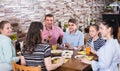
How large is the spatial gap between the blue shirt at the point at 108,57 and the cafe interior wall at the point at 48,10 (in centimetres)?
186

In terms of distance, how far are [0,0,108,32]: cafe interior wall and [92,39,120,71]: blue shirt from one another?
73.4 inches

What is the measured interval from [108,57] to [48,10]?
2567 mm

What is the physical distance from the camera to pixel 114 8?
23.6 ft

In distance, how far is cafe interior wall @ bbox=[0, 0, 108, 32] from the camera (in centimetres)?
367

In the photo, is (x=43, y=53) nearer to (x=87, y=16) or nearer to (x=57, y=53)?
(x=57, y=53)

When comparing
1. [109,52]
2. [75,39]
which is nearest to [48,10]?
[75,39]

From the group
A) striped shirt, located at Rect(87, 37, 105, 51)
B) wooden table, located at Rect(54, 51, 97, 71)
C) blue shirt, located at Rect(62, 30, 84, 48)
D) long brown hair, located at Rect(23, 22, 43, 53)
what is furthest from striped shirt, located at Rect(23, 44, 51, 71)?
blue shirt, located at Rect(62, 30, 84, 48)

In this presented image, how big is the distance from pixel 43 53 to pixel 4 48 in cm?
52

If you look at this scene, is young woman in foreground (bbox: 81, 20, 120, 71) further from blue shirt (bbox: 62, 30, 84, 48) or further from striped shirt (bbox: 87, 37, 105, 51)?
blue shirt (bbox: 62, 30, 84, 48)

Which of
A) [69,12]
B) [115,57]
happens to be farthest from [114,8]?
[115,57]

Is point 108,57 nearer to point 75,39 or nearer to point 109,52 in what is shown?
point 109,52

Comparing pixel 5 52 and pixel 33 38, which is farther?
pixel 5 52

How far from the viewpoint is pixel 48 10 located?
4.63 m

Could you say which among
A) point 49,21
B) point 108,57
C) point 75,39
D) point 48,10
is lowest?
point 75,39
